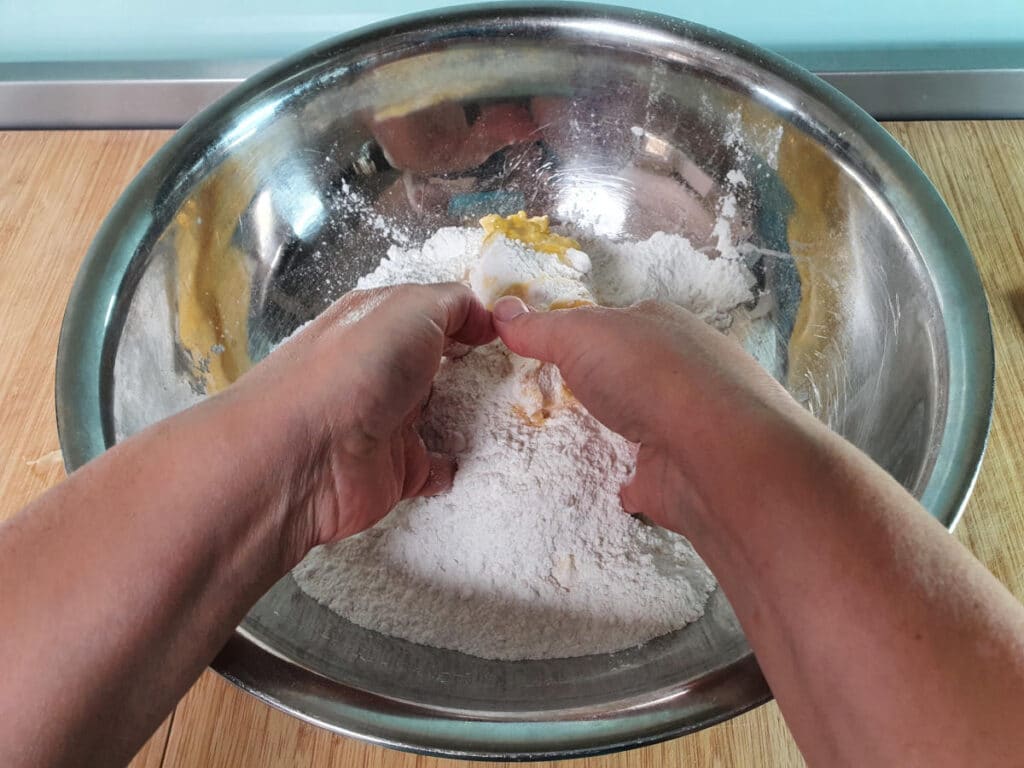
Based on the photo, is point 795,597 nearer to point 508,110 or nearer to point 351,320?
point 351,320

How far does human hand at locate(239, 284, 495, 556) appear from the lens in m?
0.46

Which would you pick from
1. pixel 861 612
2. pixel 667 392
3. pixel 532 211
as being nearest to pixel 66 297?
pixel 532 211

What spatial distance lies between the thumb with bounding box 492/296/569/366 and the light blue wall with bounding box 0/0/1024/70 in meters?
0.54

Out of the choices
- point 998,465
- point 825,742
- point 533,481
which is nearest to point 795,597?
point 825,742

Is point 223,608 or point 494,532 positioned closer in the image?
point 223,608

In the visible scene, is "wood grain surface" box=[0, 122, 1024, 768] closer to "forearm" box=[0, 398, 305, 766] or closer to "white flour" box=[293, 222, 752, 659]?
"white flour" box=[293, 222, 752, 659]

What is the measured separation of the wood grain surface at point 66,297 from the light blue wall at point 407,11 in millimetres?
102

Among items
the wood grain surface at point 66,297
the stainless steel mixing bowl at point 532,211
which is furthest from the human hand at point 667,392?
the wood grain surface at point 66,297

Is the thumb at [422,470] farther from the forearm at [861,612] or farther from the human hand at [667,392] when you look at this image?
the forearm at [861,612]

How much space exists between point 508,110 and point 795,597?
55cm

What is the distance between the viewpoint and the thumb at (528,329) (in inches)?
21.7

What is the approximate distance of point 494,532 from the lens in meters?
0.58

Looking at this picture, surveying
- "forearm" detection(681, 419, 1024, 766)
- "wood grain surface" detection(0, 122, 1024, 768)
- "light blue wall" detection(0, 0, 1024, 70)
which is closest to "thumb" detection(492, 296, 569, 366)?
"forearm" detection(681, 419, 1024, 766)

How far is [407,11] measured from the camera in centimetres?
96
